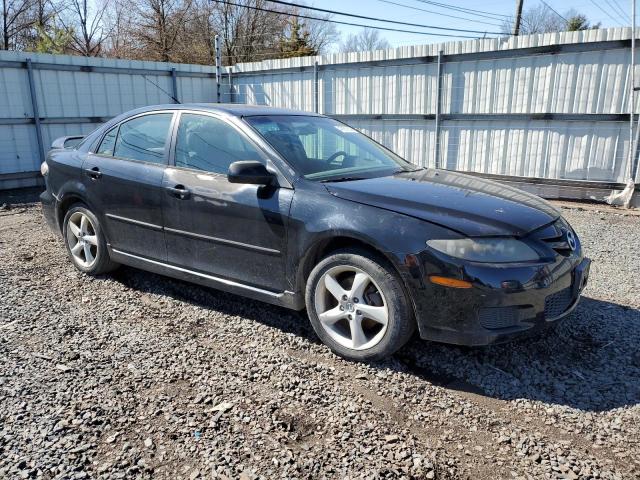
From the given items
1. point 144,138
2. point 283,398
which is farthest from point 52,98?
point 283,398

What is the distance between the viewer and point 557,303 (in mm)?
3031

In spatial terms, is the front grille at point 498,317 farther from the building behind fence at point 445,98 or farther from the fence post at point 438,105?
the fence post at point 438,105

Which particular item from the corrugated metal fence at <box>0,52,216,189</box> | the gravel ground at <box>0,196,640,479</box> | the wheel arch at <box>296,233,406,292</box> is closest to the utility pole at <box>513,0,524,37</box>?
the corrugated metal fence at <box>0,52,216,189</box>

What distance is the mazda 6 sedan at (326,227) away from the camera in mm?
2871

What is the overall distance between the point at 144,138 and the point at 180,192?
85cm

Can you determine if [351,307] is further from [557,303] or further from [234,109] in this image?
[234,109]

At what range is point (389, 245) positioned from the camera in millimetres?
2957

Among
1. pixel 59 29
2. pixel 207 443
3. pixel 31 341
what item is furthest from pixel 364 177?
pixel 59 29

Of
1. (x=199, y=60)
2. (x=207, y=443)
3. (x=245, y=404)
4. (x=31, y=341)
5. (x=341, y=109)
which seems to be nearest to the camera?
(x=207, y=443)

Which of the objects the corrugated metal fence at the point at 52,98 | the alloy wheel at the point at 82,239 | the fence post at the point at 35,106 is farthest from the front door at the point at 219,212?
the fence post at the point at 35,106

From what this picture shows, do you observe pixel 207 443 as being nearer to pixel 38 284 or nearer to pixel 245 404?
pixel 245 404

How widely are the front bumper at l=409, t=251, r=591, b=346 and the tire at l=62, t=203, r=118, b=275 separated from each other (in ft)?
10.1

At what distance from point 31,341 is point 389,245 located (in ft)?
8.48

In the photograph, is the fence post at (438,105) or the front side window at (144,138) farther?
the fence post at (438,105)
